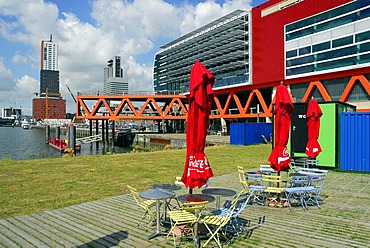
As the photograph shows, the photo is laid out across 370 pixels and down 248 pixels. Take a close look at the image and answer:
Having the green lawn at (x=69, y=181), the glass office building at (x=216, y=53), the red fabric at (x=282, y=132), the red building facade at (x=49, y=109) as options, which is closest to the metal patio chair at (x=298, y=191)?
the red fabric at (x=282, y=132)

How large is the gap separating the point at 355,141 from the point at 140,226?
11.1m

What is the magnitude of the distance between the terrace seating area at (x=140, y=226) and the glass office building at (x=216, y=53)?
38315 mm

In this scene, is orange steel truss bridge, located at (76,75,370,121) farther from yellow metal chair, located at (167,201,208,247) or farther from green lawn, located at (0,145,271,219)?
yellow metal chair, located at (167,201,208,247)

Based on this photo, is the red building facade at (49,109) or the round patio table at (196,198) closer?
the round patio table at (196,198)

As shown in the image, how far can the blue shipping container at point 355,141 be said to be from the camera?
13.2 metres

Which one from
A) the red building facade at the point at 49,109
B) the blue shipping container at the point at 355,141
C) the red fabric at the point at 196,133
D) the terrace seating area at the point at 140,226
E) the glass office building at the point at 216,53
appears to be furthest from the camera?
the red building facade at the point at 49,109

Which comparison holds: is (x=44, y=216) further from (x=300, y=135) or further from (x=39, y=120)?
(x=39, y=120)

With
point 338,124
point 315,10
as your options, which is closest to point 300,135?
point 338,124

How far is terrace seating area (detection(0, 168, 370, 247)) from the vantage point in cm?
524

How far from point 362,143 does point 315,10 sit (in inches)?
1019

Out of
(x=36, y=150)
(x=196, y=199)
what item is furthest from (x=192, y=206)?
(x=36, y=150)

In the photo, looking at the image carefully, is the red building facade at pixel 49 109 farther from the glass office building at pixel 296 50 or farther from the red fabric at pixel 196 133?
the red fabric at pixel 196 133

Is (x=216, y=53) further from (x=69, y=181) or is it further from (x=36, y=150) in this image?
(x=69, y=181)

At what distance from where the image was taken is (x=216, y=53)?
176ft
